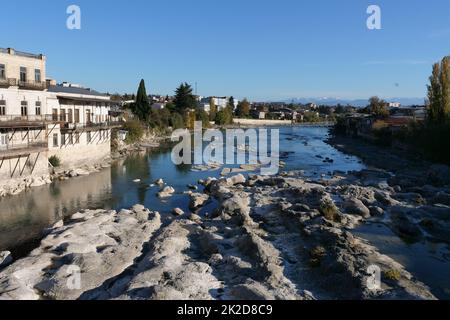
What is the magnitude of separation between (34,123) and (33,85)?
259 cm

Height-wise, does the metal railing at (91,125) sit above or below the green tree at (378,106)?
below

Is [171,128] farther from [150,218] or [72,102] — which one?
[150,218]

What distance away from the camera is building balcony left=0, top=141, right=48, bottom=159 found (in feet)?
71.6

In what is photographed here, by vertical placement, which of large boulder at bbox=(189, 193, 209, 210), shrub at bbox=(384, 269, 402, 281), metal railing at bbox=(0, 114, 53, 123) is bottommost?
A: shrub at bbox=(384, 269, 402, 281)

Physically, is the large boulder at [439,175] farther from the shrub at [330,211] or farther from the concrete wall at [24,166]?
the concrete wall at [24,166]

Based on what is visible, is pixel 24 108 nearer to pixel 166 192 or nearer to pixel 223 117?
pixel 166 192

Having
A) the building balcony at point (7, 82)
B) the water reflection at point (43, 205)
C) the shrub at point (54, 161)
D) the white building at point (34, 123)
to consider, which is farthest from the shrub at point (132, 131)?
the building balcony at point (7, 82)

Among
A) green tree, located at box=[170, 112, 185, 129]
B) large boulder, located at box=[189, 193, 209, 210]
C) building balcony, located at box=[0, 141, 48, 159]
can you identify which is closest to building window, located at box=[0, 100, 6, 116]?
building balcony, located at box=[0, 141, 48, 159]

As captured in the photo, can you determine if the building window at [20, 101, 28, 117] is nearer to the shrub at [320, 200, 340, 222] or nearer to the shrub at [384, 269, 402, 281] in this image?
the shrub at [320, 200, 340, 222]

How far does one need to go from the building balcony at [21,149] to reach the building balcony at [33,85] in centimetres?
348

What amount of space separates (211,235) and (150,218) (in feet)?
13.6

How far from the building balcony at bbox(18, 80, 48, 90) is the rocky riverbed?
35.3ft

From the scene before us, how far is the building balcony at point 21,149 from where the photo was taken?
71.6 feet
